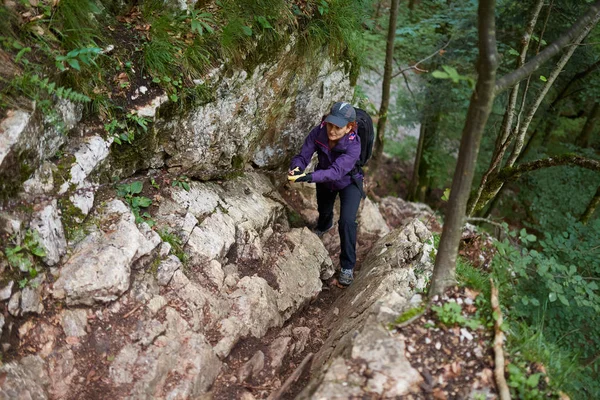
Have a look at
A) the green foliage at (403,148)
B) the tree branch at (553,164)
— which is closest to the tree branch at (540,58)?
the tree branch at (553,164)

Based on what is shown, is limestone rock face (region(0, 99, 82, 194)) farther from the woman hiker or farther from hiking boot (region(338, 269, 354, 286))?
hiking boot (region(338, 269, 354, 286))

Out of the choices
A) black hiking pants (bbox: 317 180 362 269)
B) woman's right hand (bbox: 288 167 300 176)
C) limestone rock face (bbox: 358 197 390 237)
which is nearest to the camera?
woman's right hand (bbox: 288 167 300 176)

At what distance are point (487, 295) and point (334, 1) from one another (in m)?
5.05

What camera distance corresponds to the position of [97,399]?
337 centimetres

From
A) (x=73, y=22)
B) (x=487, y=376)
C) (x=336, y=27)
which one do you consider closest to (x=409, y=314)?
(x=487, y=376)

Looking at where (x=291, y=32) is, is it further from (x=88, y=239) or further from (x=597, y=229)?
(x=597, y=229)

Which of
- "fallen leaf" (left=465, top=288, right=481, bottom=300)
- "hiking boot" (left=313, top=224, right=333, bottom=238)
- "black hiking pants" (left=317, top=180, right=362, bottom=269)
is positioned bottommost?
"hiking boot" (left=313, top=224, right=333, bottom=238)

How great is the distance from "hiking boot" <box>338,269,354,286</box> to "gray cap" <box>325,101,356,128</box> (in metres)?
2.14

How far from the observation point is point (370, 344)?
11.1 feet

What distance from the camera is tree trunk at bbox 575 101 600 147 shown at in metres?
11.3

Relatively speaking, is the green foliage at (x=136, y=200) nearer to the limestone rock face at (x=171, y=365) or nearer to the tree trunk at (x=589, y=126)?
the limestone rock face at (x=171, y=365)

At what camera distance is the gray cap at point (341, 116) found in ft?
16.6

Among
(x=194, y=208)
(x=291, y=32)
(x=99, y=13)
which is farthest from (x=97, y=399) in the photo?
(x=291, y=32)

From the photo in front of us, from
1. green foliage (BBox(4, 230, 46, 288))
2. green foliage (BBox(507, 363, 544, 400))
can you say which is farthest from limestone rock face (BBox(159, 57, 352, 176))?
green foliage (BBox(507, 363, 544, 400))
